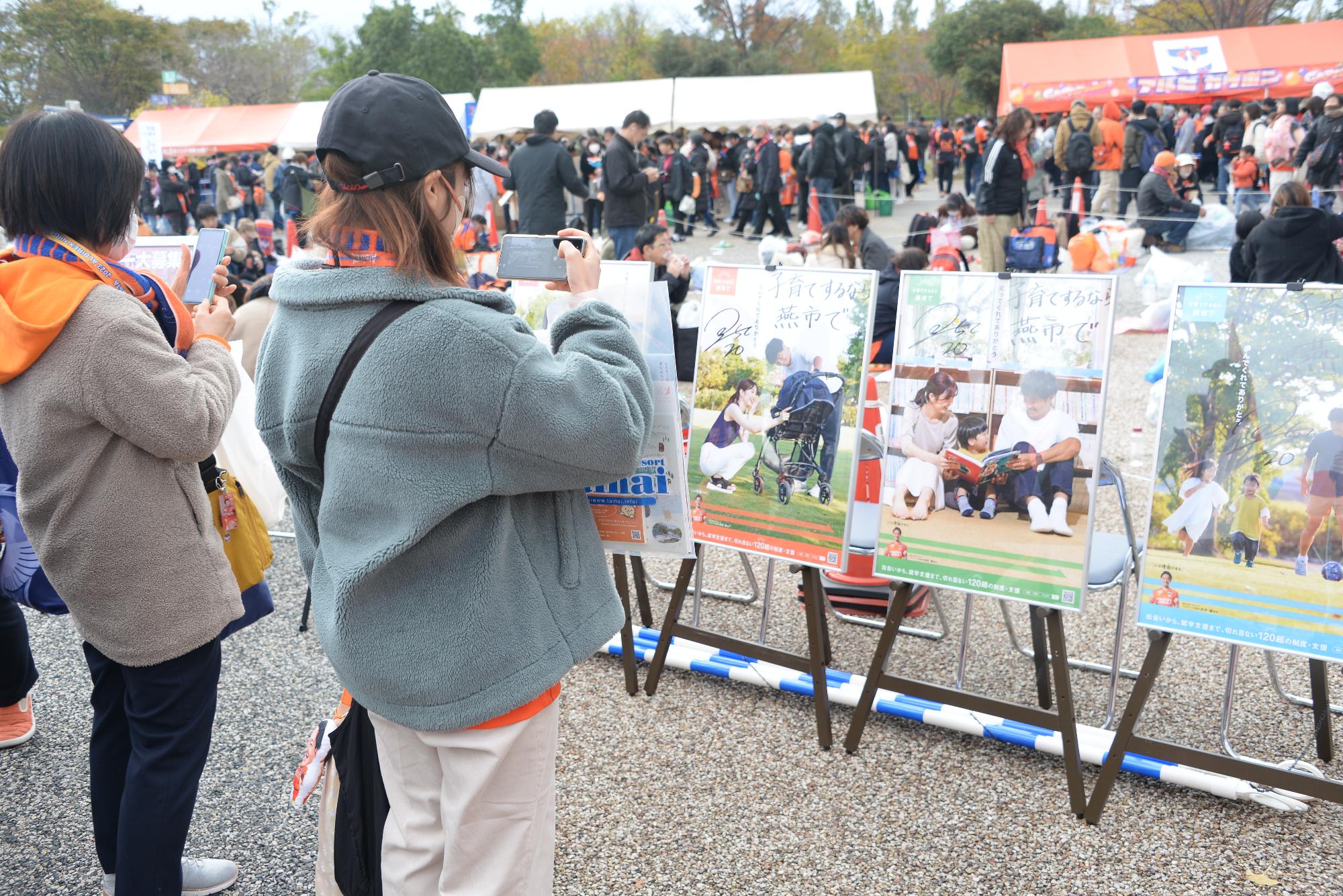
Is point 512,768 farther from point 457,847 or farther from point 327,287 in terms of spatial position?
point 327,287

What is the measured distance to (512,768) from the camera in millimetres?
1529

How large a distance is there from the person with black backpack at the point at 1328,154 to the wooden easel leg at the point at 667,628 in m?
11.6

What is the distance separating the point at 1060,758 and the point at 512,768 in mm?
1991

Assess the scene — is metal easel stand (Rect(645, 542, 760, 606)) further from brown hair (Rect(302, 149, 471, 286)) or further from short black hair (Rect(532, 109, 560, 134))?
short black hair (Rect(532, 109, 560, 134))

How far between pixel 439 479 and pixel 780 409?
5.85 ft

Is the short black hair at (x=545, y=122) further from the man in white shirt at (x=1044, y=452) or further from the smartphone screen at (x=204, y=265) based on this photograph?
the man in white shirt at (x=1044, y=452)

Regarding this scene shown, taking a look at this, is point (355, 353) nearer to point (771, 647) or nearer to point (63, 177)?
point (63, 177)

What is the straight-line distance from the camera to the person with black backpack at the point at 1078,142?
42.9 feet

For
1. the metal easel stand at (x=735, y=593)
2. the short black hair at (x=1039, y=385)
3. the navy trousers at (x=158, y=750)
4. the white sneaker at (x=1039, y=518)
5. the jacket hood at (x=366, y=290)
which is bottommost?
the metal easel stand at (x=735, y=593)

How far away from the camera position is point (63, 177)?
1.81m

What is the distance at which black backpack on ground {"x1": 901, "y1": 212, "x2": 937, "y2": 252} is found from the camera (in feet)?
33.0

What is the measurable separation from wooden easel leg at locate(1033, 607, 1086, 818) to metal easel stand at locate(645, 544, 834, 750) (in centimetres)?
69

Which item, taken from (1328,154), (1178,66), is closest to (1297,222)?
(1328,154)

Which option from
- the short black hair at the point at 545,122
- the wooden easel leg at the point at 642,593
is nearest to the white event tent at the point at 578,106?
the short black hair at the point at 545,122
